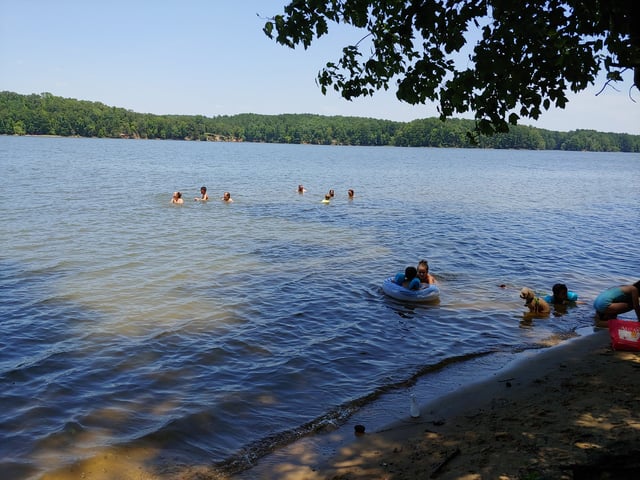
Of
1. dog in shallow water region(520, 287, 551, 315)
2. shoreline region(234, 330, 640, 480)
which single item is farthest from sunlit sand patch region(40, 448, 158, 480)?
dog in shallow water region(520, 287, 551, 315)

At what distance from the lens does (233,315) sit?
41.7 ft

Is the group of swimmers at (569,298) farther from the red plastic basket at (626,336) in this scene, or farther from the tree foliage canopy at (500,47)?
the tree foliage canopy at (500,47)

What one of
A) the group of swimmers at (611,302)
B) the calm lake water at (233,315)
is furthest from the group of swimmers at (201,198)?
the group of swimmers at (611,302)

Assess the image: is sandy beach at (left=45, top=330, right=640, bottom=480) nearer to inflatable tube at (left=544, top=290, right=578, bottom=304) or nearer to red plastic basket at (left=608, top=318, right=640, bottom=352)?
red plastic basket at (left=608, top=318, right=640, bottom=352)

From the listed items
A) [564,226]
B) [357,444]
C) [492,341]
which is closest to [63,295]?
[357,444]

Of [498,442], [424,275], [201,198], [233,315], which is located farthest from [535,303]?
[201,198]

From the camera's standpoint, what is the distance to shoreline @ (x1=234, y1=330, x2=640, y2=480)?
572 centimetres

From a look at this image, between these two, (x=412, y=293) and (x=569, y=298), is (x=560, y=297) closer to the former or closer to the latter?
(x=569, y=298)

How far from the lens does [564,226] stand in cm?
2944

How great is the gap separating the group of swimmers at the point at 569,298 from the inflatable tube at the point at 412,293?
0.52 feet

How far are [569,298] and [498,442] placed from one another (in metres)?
9.09

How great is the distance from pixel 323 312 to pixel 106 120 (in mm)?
186558

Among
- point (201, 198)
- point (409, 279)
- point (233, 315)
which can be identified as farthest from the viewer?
point (201, 198)

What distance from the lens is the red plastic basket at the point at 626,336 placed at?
32.2 feet
